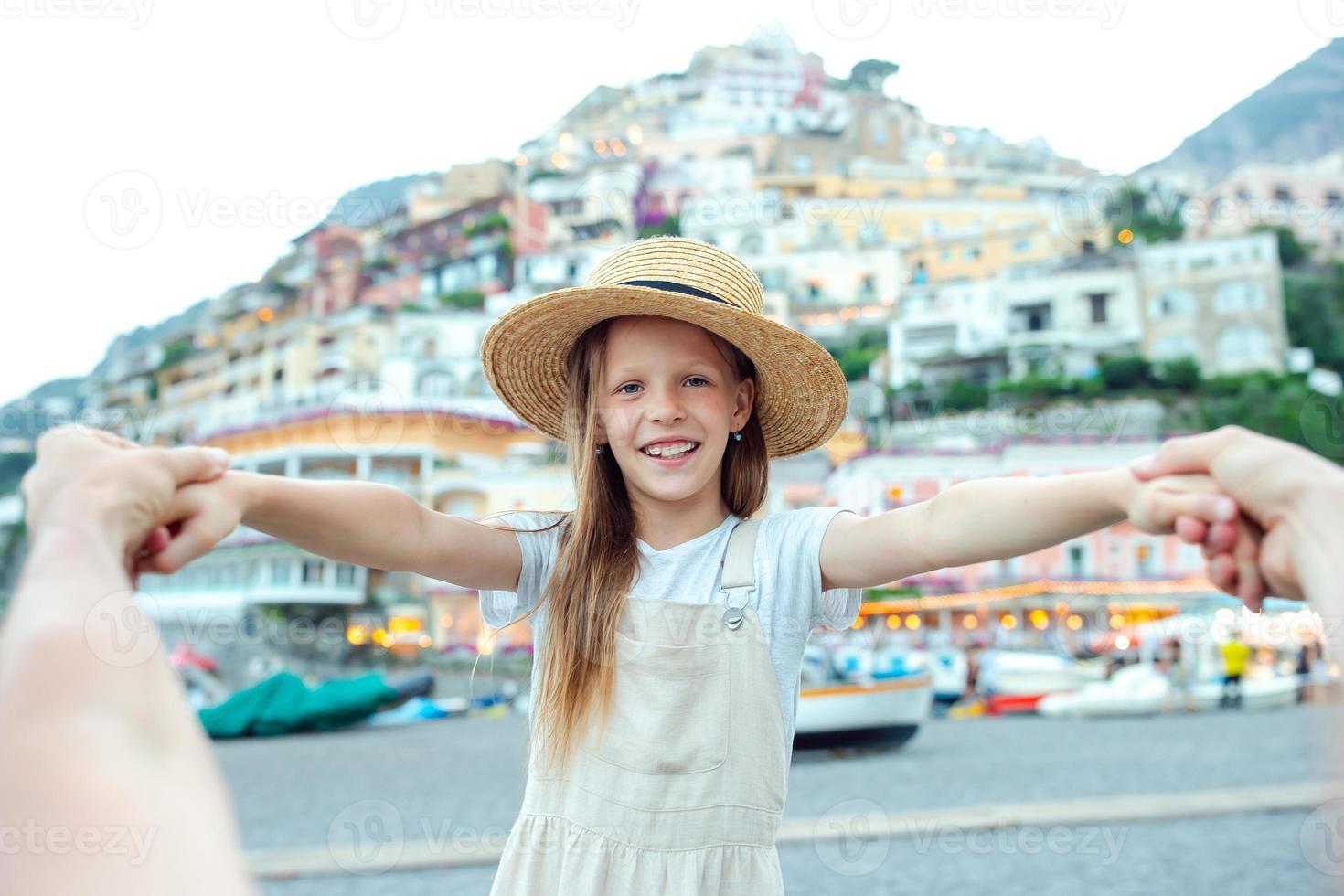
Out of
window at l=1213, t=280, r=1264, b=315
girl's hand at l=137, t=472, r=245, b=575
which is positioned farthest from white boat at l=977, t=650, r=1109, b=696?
window at l=1213, t=280, r=1264, b=315

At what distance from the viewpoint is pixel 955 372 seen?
45.6 m

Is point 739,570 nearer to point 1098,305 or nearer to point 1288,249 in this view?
point 1098,305

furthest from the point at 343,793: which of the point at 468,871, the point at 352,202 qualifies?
the point at 352,202

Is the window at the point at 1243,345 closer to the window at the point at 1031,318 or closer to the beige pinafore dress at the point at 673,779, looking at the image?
the window at the point at 1031,318

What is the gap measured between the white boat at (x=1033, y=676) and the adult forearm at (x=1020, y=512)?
1732 cm

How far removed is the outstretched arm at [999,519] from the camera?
1.16 m

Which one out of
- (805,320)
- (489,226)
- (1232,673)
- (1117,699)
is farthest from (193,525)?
(489,226)

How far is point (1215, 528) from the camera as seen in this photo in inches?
43.5

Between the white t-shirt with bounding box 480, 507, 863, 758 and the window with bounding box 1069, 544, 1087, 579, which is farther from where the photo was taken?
the window with bounding box 1069, 544, 1087, 579

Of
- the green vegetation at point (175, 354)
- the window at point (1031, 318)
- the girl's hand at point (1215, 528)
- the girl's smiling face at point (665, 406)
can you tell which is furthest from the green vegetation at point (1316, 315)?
the green vegetation at point (175, 354)

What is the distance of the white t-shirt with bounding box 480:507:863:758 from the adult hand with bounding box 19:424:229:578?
698 mm

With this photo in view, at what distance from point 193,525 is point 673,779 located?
2.50ft

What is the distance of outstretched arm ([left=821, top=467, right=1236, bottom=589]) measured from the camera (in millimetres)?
1155

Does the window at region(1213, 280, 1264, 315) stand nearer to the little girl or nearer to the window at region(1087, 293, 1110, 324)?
the window at region(1087, 293, 1110, 324)
